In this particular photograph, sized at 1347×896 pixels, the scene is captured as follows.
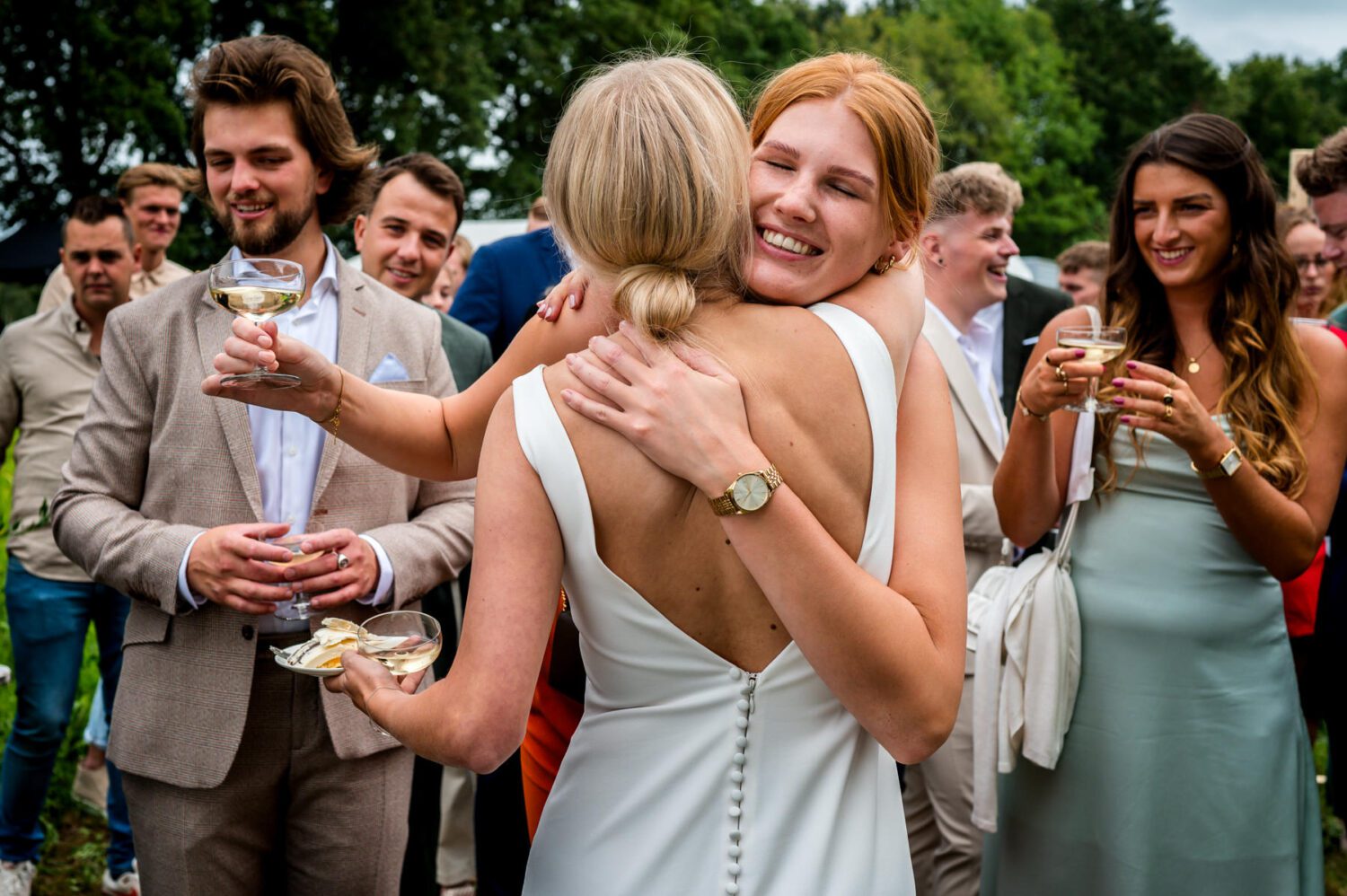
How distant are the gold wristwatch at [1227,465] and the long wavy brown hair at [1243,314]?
0.20 meters

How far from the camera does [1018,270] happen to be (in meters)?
15.1

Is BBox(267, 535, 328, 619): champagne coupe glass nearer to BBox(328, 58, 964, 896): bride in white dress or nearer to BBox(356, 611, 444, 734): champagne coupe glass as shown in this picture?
BBox(356, 611, 444, 734): champagne coupe glass

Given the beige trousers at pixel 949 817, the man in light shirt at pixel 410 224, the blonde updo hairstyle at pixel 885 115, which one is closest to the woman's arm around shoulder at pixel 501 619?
the blonde updo hairstyle at pixel 885 115

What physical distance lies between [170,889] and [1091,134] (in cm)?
4950

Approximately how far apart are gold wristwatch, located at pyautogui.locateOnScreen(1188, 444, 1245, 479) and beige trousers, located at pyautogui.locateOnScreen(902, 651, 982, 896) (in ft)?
3.82

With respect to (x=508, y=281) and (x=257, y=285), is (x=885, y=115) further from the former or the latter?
(x=508, y=281)

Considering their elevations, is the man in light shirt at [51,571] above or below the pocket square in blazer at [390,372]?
below

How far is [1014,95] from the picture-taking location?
47.9 meters

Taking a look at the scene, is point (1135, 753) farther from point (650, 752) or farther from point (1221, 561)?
point (650, 752)

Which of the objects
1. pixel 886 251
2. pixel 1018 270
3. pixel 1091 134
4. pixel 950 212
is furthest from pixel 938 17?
pixel 886 251

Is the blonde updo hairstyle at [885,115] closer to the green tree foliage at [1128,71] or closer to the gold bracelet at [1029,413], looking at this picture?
the gold bracelet at [1029,413]

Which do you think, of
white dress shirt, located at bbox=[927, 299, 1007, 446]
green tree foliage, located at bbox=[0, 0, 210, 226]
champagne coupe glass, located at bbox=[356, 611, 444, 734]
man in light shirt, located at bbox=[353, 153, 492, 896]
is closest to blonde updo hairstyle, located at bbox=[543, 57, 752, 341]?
champagne coupe glass, located at bbox=[356, 611, 444, 734]

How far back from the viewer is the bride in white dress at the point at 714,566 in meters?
1.78

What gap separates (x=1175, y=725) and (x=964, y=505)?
1141 mm
